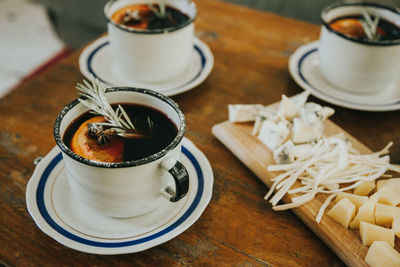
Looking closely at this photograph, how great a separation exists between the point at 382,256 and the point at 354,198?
129 mm

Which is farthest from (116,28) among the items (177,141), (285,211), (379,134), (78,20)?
(78,20)

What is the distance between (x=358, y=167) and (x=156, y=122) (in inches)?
16.9

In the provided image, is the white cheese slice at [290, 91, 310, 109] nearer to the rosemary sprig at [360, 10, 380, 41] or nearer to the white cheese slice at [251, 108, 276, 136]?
the white cheese slice at [251, 108, 276, 136]

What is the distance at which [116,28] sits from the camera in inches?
38.8

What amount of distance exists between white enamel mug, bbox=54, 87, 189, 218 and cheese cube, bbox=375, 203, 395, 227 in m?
0.35

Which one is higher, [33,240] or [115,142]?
[115,142]

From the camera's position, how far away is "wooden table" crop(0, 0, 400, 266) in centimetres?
71

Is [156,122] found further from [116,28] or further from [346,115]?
[346,115]

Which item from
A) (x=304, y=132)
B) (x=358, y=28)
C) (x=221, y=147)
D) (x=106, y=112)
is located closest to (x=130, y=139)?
(x=106, y=112)

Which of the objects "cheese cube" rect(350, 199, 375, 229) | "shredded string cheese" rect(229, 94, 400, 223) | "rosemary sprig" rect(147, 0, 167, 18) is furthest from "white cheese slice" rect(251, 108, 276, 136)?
"rosemary sprig" rect(147, 0, 167, 18)

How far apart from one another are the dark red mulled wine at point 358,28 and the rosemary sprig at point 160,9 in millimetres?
456

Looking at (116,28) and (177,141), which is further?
(116,28)

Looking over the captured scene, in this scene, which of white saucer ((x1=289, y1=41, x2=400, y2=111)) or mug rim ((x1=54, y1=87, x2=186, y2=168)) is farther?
white saucer ((x1=289, y1=41, x2=400, y2=111))

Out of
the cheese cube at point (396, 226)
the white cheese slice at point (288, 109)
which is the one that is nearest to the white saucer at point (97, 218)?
the white cheese slice at point (288, 109)
